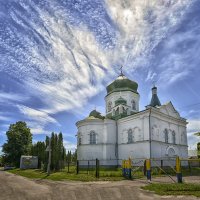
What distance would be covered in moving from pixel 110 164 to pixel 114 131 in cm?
527

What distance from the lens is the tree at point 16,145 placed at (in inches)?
1784

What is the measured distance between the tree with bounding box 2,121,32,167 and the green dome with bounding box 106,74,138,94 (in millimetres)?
23000

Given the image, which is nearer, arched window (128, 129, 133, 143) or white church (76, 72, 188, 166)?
white church (76, 72, 188, 166)

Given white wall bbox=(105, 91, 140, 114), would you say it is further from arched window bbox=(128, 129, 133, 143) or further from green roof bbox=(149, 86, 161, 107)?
arched window bbox=(128, 129, 133, 143)

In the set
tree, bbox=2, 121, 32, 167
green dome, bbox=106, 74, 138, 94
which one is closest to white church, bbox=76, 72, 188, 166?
green dome, bbox=106, 74, 138, 94

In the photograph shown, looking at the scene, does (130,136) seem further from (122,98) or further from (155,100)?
(155,100)

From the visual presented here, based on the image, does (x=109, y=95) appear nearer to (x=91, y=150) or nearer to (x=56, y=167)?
(x=91, y=150)

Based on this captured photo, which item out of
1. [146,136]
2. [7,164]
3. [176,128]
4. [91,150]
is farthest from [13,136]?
[176,128]

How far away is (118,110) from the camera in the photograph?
122 ft

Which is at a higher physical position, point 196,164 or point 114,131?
point 114,131

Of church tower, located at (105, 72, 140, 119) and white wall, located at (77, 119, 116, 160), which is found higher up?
church tower, located at (105, 72, 140, 119)

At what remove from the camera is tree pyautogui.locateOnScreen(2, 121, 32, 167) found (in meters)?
45.3

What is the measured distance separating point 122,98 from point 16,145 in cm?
2578

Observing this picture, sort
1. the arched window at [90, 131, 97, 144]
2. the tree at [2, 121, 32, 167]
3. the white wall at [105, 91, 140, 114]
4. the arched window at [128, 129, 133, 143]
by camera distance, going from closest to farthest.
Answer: the arched window at [128, 129, 133, 143], the arched window at [90, 131, 97, 144], the white wall at [105, 91, 140, 114], the tree at [2, 121, 32, 167]
